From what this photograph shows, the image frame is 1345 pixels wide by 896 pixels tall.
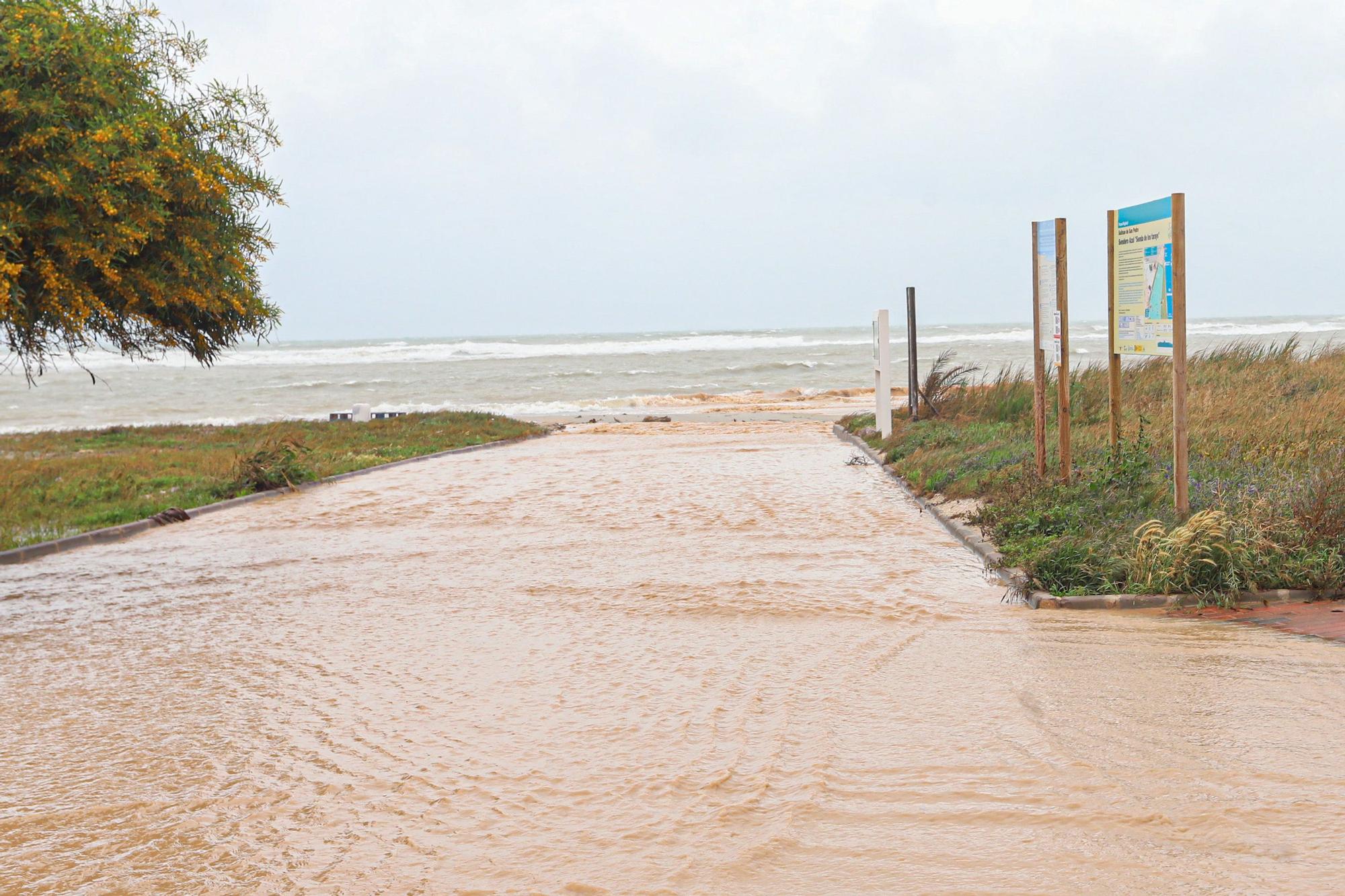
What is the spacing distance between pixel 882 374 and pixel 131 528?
40.7ft

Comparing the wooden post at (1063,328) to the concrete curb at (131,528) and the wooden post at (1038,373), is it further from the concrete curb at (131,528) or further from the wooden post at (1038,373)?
the concrete curb at (131,528)

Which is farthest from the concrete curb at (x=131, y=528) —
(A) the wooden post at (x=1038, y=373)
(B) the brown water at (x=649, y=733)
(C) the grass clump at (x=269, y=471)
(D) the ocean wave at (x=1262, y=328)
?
(D) the ocean wave at (x=1262, y=328)

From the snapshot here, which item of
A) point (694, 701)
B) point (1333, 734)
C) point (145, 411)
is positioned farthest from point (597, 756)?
point (145, 411)

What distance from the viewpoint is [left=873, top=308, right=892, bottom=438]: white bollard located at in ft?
66.4

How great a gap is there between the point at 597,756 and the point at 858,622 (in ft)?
9.57

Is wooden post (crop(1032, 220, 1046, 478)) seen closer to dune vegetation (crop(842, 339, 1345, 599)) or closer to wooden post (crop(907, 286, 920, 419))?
dune vegetation (crop(842, 339, 1345, 599))

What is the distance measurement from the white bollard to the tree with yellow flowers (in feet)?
38.9

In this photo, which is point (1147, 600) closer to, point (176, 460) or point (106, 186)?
point (106, 186)

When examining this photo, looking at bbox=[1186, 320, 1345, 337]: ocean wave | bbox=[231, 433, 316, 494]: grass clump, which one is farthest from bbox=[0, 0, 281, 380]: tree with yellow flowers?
bbox=[1186, 320, 1345, 337]: ocean wave

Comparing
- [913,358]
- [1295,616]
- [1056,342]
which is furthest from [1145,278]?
[913,358]

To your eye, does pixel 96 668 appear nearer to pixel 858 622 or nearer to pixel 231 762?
pixel 231 762

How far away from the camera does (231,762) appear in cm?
519

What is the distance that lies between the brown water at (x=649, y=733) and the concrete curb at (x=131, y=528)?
988mm

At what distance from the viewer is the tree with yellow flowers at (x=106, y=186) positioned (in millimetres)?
8742
